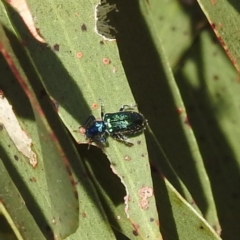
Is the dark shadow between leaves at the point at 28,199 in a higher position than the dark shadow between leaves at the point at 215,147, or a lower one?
higher

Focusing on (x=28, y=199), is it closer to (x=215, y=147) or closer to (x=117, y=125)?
(x=117, y=125)

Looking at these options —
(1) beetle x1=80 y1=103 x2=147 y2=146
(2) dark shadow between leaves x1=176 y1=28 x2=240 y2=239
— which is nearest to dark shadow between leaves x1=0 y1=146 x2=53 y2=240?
(1) beetle x1=80 y1=103 x2=147 y2=146

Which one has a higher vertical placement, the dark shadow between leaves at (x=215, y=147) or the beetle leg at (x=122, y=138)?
the beetle leg at (x=122, y=138)

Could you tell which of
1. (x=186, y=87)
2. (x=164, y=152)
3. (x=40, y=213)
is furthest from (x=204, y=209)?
(x=40, y=213)

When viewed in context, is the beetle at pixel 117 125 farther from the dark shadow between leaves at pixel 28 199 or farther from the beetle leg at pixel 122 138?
the dark shadow between leaves at pixel 28 199

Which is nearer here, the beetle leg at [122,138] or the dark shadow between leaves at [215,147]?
the beetle leg at [122,138]

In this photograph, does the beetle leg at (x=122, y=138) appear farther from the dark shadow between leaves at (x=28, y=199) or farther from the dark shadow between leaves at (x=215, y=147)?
the dark shadow between leaves at (x=215, y=147)

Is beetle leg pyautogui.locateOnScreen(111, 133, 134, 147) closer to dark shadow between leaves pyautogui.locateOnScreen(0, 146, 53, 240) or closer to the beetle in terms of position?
the beetle

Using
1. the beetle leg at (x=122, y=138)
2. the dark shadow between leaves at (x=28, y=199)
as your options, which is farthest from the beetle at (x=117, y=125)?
the dark shadow between leaves at (x=28, y=199)

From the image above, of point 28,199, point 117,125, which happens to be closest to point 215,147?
point 117,125

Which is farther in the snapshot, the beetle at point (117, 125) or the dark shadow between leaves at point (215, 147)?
the dark shadow between leaves at point (215, 147)
